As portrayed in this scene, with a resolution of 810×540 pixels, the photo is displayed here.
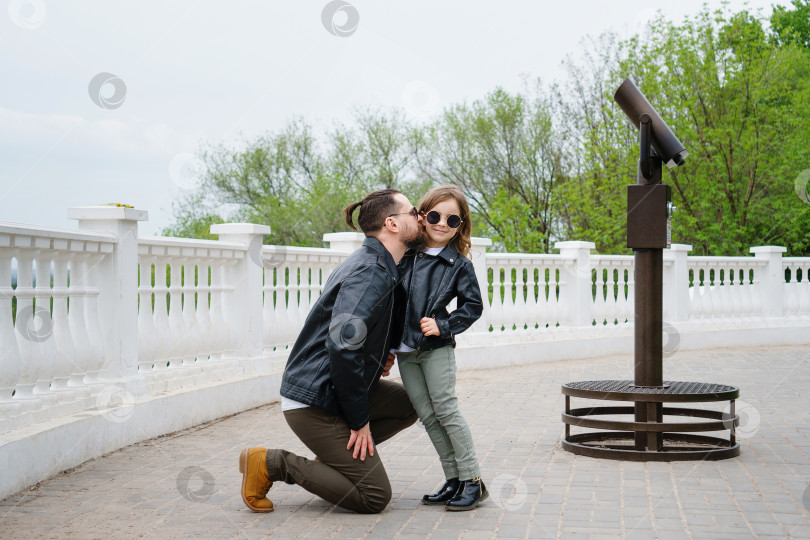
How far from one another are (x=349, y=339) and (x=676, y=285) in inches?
419

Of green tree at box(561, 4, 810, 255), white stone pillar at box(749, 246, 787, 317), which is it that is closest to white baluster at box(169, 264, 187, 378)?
white stone pillar at box(749, 246, 787, 317)

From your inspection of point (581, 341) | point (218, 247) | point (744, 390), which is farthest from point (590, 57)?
point (218, 247)

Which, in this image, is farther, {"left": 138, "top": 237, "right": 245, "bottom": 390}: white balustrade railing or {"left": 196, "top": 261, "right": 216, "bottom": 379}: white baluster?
{"left": 196, "top": 261, "right": 216, "bottom": 379}: white baluster

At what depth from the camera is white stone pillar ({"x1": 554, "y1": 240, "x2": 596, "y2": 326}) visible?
1259 centimetres

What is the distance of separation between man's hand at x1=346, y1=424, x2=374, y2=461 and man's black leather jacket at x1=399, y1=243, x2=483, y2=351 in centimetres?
48

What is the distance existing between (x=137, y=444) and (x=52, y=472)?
1.06 meters

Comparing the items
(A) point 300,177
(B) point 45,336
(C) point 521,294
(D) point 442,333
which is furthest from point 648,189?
(A) point 300,177

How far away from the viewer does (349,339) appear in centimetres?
412

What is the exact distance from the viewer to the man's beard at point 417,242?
456cm

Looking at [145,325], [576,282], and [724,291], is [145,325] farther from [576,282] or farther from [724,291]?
[724,291]

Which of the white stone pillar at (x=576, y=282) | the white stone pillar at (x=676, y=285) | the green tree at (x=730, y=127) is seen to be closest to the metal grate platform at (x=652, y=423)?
the white stone pillar at (x=576, y=282)

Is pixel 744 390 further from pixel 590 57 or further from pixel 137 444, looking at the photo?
pixel 590 57

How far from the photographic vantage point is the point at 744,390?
30.0 ft

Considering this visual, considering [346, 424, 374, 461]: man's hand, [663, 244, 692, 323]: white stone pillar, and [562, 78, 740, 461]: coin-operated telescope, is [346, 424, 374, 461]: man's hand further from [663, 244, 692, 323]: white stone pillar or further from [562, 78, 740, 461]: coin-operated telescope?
[663, 244, 692, 323]: white stone pillar
